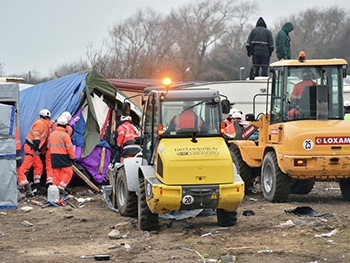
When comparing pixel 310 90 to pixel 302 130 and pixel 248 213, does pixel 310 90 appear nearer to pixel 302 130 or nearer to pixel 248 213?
pixel 302 130

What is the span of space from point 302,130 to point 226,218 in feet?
9.56

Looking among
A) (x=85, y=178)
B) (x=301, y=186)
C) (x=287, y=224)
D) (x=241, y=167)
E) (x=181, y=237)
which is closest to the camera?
(x=181, y=237)

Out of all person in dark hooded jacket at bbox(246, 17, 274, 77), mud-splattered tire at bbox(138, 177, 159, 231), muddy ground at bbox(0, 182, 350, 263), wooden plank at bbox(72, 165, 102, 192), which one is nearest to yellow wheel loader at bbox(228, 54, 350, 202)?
muddy ground at bbox(0, 182, 350, 263)

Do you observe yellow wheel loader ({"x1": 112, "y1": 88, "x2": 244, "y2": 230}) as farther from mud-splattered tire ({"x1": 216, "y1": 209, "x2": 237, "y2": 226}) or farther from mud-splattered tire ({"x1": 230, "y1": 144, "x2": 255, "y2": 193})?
mud-splattered tire ({"x1": 230, "y1": 144, "x2": 255, "y2": 193})

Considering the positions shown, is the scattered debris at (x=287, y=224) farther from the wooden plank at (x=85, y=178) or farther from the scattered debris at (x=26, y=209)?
the wooden plank at (x=85, y=178)

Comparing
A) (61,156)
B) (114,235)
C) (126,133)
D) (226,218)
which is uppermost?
(126,133)

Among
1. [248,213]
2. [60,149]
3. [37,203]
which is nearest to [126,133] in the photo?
[60,149]

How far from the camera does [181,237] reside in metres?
11.0

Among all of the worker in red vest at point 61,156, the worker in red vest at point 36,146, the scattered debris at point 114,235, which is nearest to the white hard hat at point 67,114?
the worker in red vest at point 36,146

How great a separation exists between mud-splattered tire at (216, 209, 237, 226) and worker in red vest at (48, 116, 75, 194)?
5.50 m

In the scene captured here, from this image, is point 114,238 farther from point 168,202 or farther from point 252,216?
point 252,216

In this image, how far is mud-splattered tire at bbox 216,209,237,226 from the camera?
11859 millimetres

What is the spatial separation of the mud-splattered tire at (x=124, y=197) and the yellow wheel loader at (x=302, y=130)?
298 cm

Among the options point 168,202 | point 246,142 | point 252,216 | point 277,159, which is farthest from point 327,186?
Result: point 168,202
